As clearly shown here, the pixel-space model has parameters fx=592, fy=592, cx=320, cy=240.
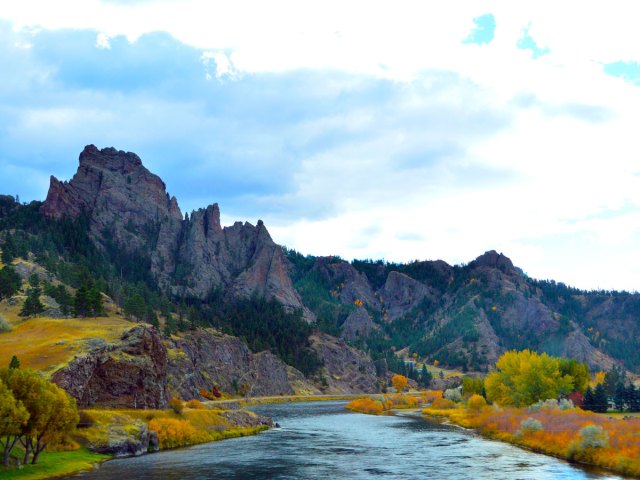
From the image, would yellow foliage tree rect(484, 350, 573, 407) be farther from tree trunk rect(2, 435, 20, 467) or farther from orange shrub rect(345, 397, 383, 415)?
tree trunk rect(2, 435, 20, 467)

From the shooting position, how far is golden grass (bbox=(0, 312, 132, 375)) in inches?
3681

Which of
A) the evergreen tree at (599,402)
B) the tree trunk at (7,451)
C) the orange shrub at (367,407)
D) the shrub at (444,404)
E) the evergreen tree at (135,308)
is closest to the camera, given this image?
the tree trunk at (7,451)

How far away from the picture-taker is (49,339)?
351 ft

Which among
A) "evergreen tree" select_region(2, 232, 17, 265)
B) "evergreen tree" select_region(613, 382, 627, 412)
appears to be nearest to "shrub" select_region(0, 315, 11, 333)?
"evergreen tree" select_region(2, 232, 17, 265)

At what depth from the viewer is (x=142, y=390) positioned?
106 meters

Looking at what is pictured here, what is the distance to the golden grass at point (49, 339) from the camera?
9350cm

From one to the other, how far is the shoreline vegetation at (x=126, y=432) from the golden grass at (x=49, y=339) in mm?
12164

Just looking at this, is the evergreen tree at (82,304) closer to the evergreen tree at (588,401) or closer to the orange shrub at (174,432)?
Answer: the orange shrub at (174,432)

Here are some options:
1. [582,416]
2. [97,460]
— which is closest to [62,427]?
[97,460]

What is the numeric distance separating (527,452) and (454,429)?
120 feet

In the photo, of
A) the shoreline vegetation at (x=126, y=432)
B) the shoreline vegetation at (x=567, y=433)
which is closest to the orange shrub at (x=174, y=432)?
the shoreline vegetation at (x=126, y=432)

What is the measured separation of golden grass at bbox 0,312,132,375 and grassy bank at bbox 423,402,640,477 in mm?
71067

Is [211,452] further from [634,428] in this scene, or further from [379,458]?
[634,428]

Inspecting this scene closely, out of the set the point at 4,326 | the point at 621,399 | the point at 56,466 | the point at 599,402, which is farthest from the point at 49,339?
the point at 621,399
